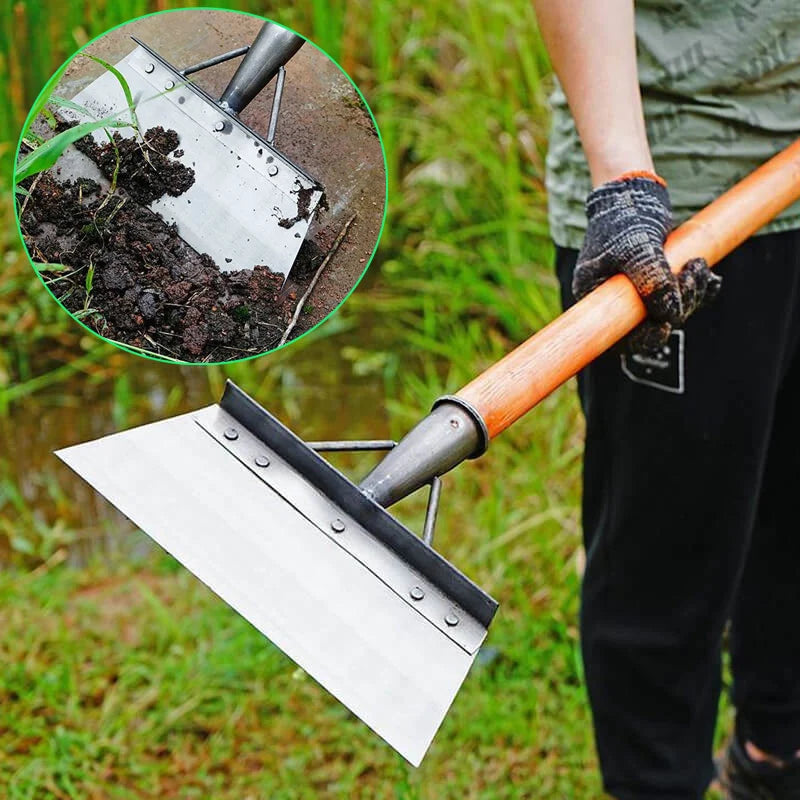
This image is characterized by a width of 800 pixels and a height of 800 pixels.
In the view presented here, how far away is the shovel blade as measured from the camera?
3.72 ft

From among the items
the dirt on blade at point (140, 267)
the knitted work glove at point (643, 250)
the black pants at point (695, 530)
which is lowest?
the black pants at point (695, 530)

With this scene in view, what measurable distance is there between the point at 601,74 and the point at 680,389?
0.50m

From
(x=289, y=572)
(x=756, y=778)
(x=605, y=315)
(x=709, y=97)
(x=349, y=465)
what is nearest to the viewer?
(x=289, y=572)

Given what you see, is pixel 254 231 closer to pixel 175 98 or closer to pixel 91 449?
pixel 175 98

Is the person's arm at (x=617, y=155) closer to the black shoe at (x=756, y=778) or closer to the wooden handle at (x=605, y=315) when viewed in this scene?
the wooden handle at (x=605, y=315)

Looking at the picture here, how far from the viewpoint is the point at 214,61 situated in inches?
48.6

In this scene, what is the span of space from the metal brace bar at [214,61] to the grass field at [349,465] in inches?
39.3

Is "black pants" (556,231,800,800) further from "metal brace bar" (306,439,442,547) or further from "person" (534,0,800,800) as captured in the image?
"metal brace bar" (306,439,442,547)

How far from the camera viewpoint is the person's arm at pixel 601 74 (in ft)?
4.56

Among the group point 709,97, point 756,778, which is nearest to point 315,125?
point 709,97

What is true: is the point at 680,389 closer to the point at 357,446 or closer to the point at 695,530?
the point at 695,530

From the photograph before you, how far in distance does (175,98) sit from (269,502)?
1.45 ft

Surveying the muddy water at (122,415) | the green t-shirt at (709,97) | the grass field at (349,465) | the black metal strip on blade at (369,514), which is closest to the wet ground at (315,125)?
the black metal strip on blade at (369,514)

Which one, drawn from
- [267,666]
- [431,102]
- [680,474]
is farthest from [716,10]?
[431,102]
